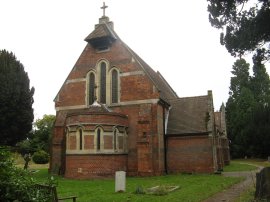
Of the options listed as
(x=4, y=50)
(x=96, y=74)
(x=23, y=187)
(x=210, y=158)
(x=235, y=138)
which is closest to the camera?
(x=23, y=187)

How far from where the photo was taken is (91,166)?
1003 inches

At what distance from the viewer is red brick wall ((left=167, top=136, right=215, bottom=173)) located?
93.1 ft

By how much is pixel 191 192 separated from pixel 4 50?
33568mm

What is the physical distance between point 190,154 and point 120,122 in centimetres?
682

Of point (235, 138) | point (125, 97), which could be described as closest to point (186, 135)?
point (125, 97)

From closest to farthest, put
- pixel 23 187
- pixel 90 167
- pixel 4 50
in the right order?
pixel 23 187
pixel 90 167
pixel 4 50

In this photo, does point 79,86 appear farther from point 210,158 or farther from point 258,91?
point 258,91

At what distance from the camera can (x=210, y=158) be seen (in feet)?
92.9

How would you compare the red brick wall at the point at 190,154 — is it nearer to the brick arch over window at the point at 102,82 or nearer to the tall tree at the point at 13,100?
the brick arch over window at the point at 102,82

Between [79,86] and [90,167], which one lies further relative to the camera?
[79,86]

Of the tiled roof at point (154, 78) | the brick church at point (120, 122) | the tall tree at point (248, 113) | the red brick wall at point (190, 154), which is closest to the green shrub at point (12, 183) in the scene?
the brick church at point (120, 122)

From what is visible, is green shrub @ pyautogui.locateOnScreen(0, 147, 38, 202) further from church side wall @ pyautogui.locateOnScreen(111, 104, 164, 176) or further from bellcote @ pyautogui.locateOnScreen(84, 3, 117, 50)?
bellcote @ pyautogui.locateOnScreen(84, 3, 117, 50)

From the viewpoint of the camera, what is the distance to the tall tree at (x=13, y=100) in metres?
38.6

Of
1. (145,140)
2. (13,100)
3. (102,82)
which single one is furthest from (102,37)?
(13,100)
